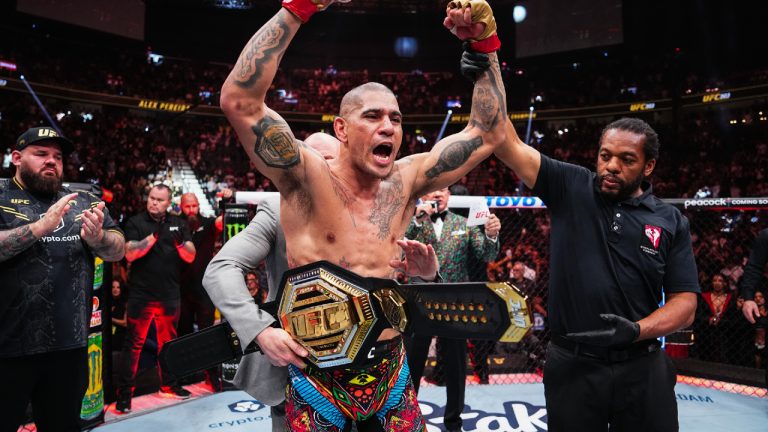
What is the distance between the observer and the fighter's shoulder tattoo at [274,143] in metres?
1.50

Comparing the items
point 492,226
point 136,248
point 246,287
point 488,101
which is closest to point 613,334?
point 488,101

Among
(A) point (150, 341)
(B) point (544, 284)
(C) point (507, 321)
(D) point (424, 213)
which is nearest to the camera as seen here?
(C) point (507, 321)

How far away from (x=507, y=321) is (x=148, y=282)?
375cm

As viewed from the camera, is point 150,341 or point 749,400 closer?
point 749,400

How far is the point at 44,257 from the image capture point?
8.36 feet

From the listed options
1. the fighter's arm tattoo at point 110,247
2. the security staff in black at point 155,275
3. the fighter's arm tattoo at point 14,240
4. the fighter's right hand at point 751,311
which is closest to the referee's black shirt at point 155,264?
the security staff in black at point 155,275

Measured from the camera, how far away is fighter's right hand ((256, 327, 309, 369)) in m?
1.43

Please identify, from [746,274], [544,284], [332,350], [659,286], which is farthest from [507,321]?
[544,284]

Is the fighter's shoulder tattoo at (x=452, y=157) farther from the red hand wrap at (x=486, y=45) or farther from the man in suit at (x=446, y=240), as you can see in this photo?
the man in suit at (x=446, y=240)

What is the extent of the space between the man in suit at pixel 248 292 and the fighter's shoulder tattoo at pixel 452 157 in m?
0.54

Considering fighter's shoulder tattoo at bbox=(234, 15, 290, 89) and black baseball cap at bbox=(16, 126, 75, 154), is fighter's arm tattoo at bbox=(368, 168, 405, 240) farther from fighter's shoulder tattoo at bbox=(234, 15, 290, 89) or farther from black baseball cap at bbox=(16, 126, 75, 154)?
black baseball cap at bbox=(16, 126, 75, 154)

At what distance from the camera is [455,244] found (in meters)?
3.81

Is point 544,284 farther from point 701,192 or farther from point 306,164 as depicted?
point 701,192

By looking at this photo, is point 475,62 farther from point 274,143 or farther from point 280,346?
point 280,346
